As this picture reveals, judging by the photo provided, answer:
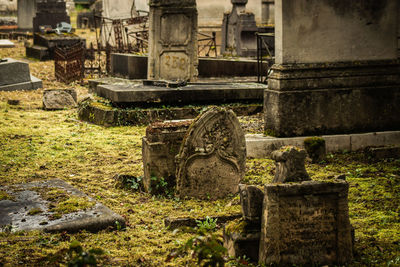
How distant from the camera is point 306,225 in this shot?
12.9 feet

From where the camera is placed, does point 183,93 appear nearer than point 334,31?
No

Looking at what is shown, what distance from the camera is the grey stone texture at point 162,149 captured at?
5816mm

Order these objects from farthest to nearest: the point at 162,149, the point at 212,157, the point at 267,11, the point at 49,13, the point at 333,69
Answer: the point at 267,11, the point at 49,13, the point at 333,69, the point at 162,149, the point at 212,157

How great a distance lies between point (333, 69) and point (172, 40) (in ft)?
14.4

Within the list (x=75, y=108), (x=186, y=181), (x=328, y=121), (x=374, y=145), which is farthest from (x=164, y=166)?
(x=75, y=108)

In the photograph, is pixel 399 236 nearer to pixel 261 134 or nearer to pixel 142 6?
pixel 261 134

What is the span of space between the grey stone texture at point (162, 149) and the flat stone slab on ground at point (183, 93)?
395cm

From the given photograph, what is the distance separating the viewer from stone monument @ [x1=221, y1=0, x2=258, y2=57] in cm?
1862

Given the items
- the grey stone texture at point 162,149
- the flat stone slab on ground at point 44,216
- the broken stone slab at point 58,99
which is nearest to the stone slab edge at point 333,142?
the grey stone texture at point 162,149

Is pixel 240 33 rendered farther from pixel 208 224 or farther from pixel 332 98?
pixel 208 224

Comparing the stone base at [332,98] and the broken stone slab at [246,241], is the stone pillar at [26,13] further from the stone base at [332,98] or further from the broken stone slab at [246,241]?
the broken stone slab at [246,241]

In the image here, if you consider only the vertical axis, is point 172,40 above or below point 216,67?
above

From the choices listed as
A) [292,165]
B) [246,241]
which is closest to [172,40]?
[292,165]

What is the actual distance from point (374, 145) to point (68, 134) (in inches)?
184
